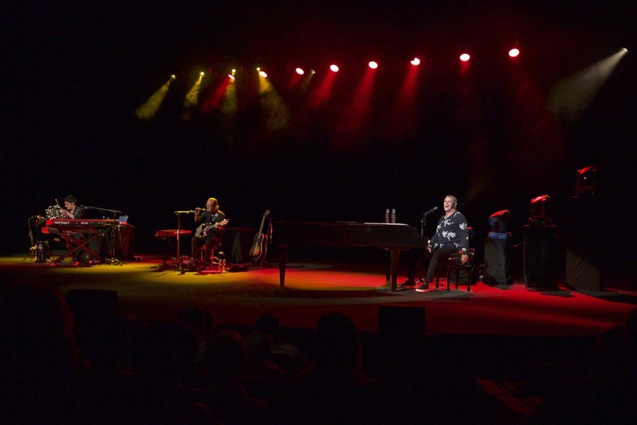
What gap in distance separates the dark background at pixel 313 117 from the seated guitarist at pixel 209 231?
2990 millimetres

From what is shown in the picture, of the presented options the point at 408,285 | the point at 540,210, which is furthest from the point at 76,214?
the point at 540,210

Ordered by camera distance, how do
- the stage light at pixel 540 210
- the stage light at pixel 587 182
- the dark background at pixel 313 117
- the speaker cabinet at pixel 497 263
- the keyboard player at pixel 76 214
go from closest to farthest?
the stage light at pixel 587 182, the stage light at pixel 540 210, the speaker cabinet at pixel 497 263, the dark background at pixel 313 117, the keyboard player at pixel 76 214

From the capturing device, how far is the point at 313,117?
1298 centimetres

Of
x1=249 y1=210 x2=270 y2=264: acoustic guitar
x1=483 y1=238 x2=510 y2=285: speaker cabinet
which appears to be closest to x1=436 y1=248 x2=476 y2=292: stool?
x1=483 y1=238 x2=510 y2=285: speaker cabinet

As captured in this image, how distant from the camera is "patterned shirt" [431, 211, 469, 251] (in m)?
8.09

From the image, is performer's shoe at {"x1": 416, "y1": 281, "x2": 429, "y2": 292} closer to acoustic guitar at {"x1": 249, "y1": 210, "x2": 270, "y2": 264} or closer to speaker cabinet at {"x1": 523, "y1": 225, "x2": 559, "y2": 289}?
speaker cabinet at {"x1": 523, "y1": 225, "x2": 559, "y2": 289}

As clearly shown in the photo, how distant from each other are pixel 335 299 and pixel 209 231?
4209 millimetres

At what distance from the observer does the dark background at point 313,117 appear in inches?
373

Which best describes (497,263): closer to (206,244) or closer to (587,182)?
(587,182)

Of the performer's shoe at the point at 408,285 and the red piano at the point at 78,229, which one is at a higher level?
the red piano at the point at 78,229

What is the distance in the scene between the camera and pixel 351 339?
1.88 metres

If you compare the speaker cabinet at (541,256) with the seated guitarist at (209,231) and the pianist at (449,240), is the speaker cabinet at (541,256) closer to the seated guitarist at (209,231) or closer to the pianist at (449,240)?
the pianist at (449,240)

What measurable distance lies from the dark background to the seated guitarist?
9.81ft

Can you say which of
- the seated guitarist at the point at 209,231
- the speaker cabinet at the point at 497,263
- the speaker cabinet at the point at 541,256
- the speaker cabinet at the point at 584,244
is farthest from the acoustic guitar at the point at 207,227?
the speaker cabinet at the point at 584,244
